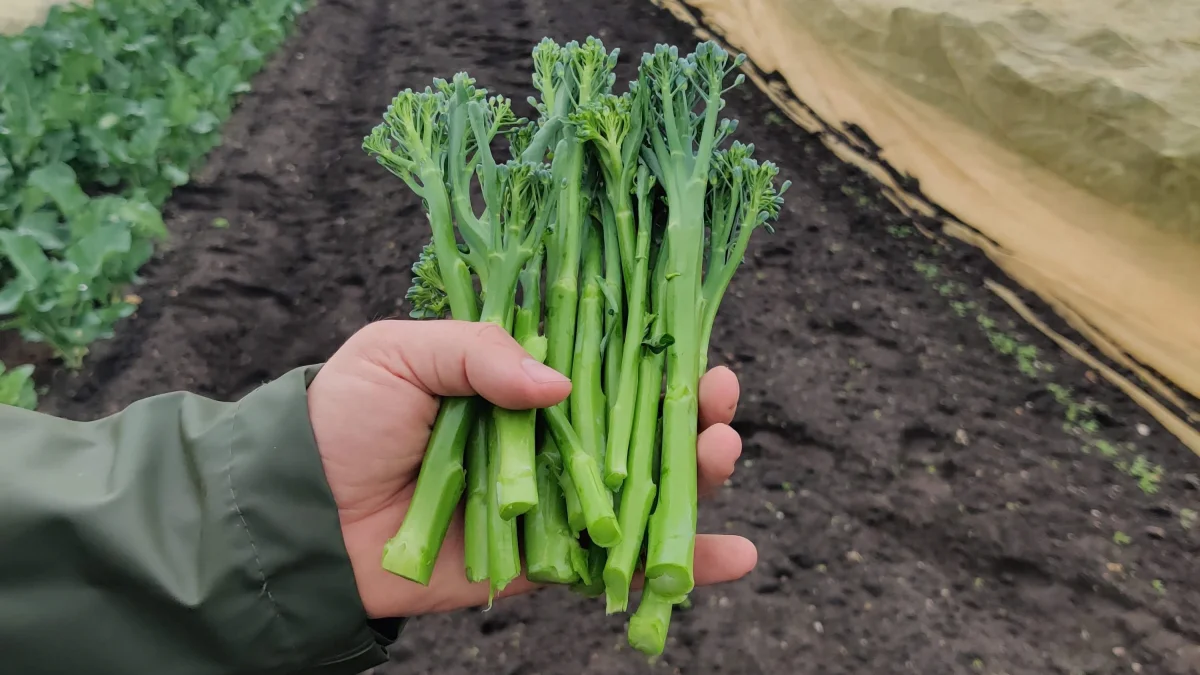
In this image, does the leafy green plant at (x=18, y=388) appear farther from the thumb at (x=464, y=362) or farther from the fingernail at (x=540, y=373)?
the fingernail at (x=540, y=373)

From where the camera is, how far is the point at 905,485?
1652 mm

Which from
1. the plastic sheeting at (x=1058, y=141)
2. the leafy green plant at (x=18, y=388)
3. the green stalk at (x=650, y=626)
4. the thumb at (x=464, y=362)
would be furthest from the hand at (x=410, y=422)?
the plastic sheeting at (x=1058, y=141)

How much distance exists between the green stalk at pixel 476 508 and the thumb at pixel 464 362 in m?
0.07

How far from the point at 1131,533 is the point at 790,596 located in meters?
0.70

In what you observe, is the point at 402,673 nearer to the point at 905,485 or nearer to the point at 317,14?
the point at 905,485

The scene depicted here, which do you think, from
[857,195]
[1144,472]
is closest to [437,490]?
[1144,472]

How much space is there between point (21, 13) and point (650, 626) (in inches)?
108

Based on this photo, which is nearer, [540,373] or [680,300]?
[540,373]

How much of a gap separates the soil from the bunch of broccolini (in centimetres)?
58

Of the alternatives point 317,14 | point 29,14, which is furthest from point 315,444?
point 317,14

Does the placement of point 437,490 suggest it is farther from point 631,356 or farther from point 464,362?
point 631,356

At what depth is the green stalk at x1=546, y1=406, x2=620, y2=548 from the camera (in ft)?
2.97

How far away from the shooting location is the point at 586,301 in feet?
3.70

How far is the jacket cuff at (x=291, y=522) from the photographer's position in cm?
101
